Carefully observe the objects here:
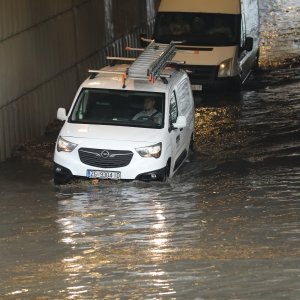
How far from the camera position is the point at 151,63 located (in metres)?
16.4

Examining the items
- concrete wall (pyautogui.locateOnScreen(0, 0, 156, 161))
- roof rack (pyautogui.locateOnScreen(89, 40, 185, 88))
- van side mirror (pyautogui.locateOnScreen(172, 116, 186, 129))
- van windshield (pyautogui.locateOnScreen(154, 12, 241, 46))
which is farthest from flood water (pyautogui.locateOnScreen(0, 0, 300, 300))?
van windshield (pyautogui.locateOnScreen(154, 12, 241, 46))

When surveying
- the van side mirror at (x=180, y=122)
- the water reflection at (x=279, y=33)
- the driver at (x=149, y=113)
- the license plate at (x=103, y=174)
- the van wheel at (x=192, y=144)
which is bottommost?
the water reflection at (x=279, y=33)

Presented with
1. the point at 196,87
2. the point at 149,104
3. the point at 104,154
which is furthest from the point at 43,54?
the point at 104,154

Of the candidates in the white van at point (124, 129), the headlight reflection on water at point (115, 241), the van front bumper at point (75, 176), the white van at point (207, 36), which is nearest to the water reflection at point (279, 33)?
the white van at point (207, 36)

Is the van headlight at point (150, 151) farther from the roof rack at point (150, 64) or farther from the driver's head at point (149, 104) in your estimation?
the roof rack at point (150, 64)

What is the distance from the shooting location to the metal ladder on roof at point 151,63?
628 inches

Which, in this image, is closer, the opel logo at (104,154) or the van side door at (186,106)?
the opel logo at (104,154)

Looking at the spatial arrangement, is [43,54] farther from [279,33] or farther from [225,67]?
[279,33]

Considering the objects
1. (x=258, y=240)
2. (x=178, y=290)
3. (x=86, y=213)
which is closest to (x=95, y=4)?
(x=86, y=213)

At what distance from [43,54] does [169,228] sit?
27.6 ft

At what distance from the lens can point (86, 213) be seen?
554 inches

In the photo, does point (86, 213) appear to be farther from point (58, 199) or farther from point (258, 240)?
point (258, 240)

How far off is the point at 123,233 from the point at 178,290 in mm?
2569

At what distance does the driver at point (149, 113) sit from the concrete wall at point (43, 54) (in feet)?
11.0
